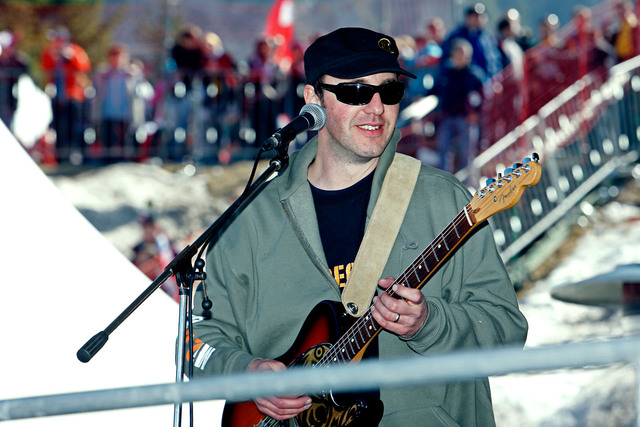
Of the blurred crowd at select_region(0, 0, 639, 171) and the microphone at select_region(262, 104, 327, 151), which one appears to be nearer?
the microphone at select_region(262, 104, 327, 151)

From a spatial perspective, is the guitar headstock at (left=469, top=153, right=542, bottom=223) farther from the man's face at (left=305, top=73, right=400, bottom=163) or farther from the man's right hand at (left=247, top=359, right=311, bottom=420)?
the man's right hand at (left=247, top=359, right=311, bottom=420)

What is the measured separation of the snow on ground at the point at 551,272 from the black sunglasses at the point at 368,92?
4.12 feet

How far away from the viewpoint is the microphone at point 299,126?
285 centimetres

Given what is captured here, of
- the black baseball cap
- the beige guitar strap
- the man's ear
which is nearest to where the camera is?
the beige guitar strap

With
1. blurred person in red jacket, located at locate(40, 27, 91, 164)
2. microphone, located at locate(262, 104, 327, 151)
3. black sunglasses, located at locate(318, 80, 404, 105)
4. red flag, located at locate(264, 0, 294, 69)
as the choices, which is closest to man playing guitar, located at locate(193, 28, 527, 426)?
black sunglasses, located at locate(318, 80, 404, 105)

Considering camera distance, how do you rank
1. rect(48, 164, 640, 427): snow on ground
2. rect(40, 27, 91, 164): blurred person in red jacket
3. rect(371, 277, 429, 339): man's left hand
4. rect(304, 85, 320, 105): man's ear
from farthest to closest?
rect(40, 27, 91, 164): blurred person in red jacket < rect(48, 164, 640, 427): snow on ground < rect(304, 85, 320, 105): man's ear < rect(371, 277, 429, 339): man's left hand

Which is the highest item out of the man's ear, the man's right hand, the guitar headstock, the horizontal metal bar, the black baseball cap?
the black baseball cap

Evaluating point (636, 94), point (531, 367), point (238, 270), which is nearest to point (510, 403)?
point (238, 270)

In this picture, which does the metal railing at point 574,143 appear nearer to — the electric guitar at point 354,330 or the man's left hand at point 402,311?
the electric guitar at point 354,330

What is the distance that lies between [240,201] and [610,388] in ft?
14.9

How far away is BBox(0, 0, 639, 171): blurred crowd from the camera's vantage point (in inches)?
374

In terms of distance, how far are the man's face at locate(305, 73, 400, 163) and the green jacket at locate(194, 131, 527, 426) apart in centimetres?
9

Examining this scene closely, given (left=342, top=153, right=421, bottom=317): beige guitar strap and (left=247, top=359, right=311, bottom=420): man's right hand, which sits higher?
(left=342, top=153, right=421, bottom=317): beige guitar strap

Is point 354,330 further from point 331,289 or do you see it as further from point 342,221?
point 342,221
